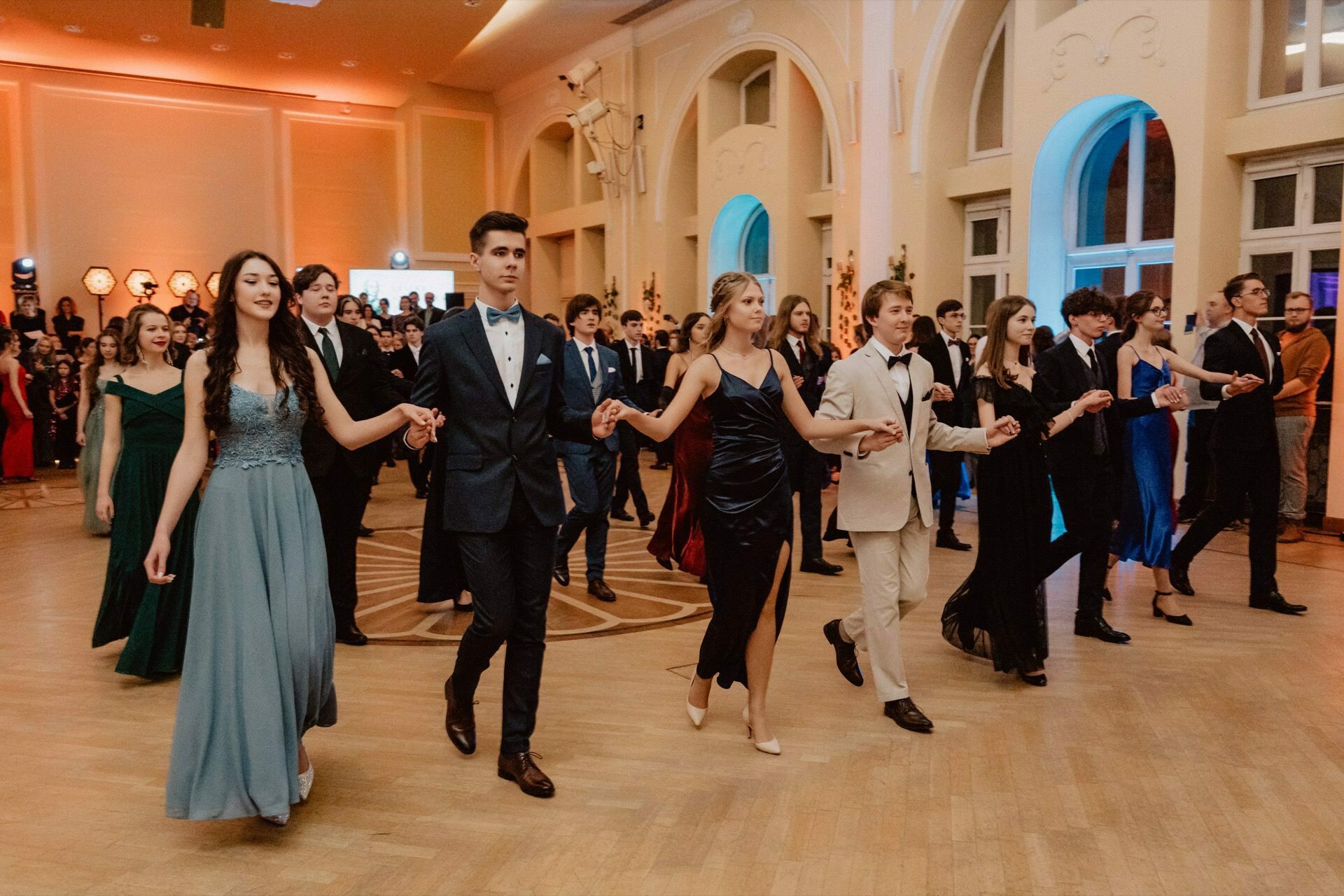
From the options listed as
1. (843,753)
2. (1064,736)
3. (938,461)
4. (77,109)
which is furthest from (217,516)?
(77,109)

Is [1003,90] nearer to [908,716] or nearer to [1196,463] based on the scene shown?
[1196,463]

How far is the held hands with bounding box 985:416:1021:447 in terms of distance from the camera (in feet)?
11.9

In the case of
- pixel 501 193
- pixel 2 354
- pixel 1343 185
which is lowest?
pixel 2 354

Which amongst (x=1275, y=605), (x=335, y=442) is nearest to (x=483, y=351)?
(x=335, y=442)

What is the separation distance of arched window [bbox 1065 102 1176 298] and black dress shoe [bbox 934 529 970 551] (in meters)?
3.82

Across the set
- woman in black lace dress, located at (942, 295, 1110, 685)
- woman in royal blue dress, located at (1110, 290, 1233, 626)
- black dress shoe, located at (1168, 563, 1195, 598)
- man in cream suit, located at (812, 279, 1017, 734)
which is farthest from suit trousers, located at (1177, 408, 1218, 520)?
man in cream suit, located at (812, 279, 1017, 734)

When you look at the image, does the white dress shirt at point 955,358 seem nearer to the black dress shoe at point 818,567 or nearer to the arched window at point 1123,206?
the black dress shoe at point 818,567

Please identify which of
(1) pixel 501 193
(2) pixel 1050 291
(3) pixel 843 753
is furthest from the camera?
(1) pixel 501 193

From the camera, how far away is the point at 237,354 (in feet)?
9.39

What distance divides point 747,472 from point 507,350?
0.86m

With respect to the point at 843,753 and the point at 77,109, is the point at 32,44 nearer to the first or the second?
the point at 77,109

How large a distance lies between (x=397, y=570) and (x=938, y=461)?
3.49 m

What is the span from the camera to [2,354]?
10.0m

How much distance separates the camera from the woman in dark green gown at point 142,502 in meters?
4.18
